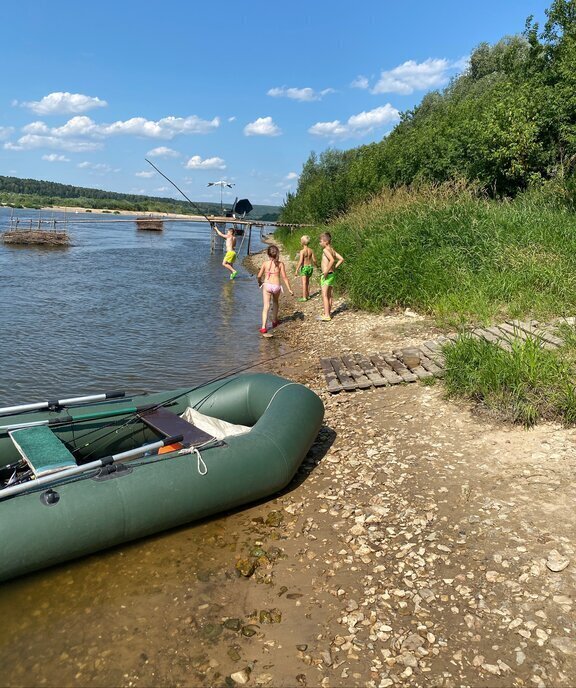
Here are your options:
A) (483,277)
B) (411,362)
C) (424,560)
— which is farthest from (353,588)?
(483,277)

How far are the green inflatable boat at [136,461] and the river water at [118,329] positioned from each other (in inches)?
117

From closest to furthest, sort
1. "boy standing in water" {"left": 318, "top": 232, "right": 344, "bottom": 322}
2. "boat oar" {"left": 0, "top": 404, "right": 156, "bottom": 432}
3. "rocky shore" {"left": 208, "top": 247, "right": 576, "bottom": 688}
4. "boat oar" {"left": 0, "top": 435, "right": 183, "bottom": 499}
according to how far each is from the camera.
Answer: "rocky shore" {"left": 208, "top": 247, "right": 576, "bottom": 688}
"boat oar" {"left": 0, "top": 435, "right": 183, "bottom": 499}
"boat oar" {"left": 0, "top": 404, "right": 156, "bottom": 432}
"boy standing in water" {"left": 318, "top": 232, "right": 344, "bottom": 322}

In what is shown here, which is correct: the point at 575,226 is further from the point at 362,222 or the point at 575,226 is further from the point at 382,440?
the point at 382,440

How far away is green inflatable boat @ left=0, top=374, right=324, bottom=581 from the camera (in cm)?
386

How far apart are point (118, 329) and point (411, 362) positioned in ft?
26.2

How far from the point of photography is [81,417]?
16.8ft

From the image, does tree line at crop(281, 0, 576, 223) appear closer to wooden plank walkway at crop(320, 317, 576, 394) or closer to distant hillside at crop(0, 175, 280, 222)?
wooden plank walkway at crop(320, 317, 576, 394)

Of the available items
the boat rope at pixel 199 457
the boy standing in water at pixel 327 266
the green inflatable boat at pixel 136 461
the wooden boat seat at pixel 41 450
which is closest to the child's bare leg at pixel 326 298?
the boy standing in water at pixel 327 266

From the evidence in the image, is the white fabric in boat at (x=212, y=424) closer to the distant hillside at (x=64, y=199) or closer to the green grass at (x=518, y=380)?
the green grass at (x=518, y=380)

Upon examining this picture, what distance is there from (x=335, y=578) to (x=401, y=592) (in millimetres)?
510

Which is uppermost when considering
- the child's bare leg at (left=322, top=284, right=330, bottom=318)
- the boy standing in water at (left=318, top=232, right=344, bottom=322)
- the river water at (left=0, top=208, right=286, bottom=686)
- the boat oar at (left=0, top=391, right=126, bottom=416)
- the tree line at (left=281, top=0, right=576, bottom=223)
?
the tree line at (left=281, top=0, right=576, bottom=223)

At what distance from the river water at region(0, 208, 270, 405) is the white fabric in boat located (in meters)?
3.00

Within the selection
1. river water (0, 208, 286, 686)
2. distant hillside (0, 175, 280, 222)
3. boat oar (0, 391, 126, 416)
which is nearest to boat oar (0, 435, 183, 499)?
river water (0, 208, 286, 686)

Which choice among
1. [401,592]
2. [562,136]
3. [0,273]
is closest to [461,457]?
[401,592]
